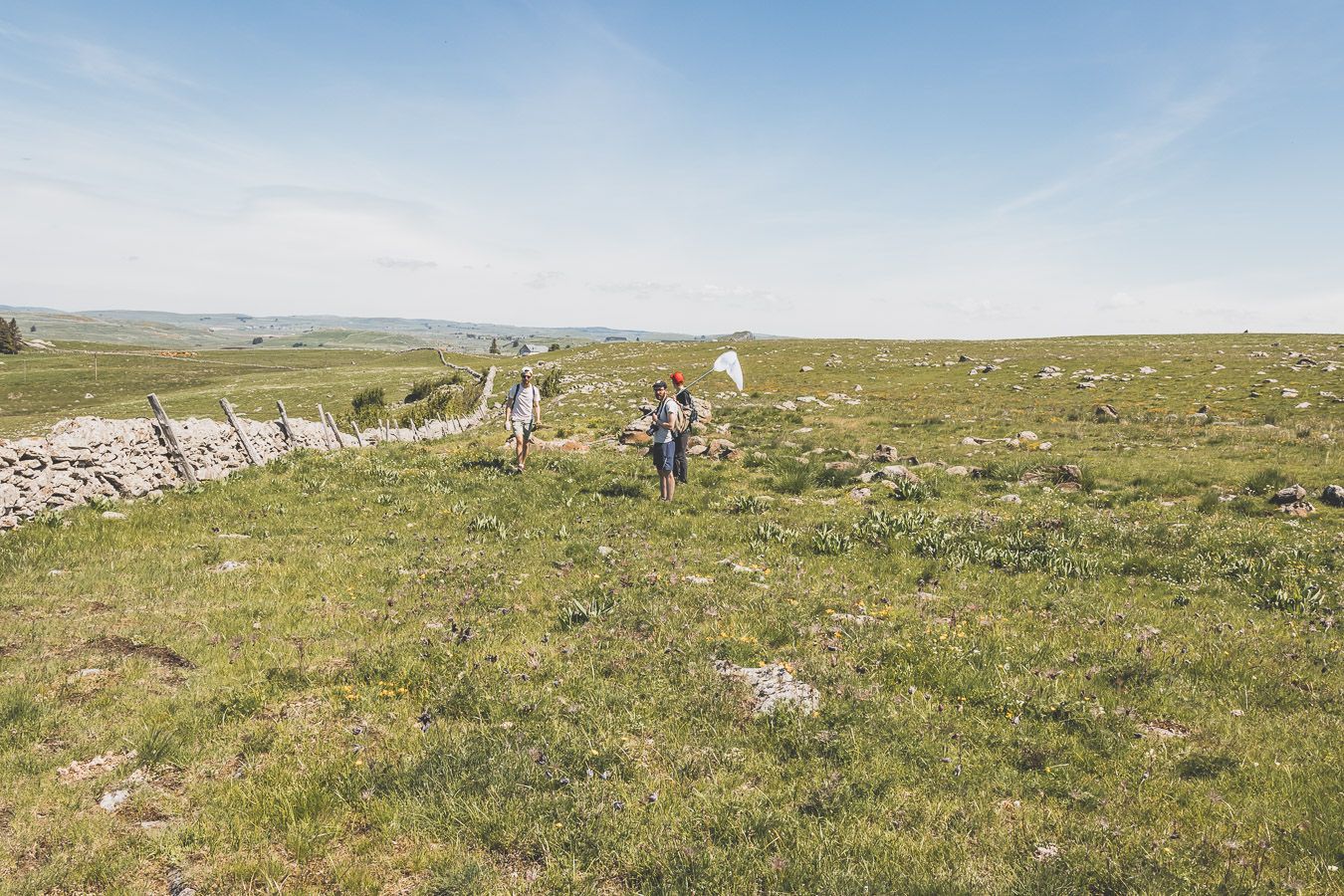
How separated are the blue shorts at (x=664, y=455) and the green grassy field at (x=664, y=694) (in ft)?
3.32

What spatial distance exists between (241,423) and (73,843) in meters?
17.9

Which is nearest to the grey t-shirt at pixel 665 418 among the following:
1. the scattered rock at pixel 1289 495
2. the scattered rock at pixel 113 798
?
the scattered rock at pixel 113 798

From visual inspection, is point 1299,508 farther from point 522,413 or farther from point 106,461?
point 106,461

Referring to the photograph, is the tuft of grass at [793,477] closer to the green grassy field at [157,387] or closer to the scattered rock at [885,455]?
the scattered rock at [885,455]

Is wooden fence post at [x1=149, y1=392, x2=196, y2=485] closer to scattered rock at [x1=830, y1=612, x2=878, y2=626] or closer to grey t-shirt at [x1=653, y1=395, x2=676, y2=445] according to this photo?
grey t-shirt at [x1=653, y1=395, x2=676, y2=445]

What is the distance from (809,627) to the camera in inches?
346

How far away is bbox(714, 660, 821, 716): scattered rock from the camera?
6945mm

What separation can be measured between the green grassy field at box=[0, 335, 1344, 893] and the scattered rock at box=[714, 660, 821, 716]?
0.21 metres

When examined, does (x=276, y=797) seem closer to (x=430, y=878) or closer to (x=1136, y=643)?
(x=430, y=878)

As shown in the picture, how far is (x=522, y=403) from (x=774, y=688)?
13.5m

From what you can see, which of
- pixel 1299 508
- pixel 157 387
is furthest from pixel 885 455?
pixel 157 387

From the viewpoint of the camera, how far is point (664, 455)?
15906mm

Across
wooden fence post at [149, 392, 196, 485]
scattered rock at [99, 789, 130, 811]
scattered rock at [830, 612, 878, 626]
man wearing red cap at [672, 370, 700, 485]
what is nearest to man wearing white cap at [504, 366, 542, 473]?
man wearing red cap at [672, 370, 700, 485]

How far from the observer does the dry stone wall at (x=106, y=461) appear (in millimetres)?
12711
